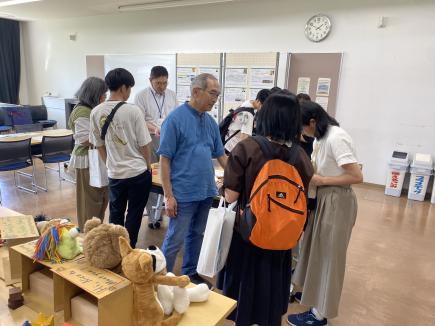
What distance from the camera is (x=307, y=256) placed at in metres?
1.94

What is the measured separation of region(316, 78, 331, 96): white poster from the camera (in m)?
5.09

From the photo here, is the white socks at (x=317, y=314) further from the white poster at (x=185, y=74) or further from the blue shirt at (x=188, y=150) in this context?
the white poster at (x=185, y=74)

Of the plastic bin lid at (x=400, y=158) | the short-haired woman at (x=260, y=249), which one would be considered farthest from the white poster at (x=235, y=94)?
the short-haired woman at (x=260, y=249)

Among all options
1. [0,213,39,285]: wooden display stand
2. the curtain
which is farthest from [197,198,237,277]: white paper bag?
the curtain

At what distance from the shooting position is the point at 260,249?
146cm

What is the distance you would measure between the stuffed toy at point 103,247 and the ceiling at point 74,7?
5.33 metres

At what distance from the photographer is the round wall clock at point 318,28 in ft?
16.3

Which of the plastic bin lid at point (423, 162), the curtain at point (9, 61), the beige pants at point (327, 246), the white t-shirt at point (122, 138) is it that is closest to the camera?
the beige pants at point (327, 246)

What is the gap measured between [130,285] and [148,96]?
263 centimetres

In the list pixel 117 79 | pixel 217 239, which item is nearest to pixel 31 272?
pixel 217 239

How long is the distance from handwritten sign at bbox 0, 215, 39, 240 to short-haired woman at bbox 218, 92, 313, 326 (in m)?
0.80

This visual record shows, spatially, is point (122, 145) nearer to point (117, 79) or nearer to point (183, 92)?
point (117, 79)

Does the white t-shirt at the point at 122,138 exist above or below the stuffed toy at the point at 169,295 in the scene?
above

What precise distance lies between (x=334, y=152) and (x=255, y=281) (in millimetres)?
722
